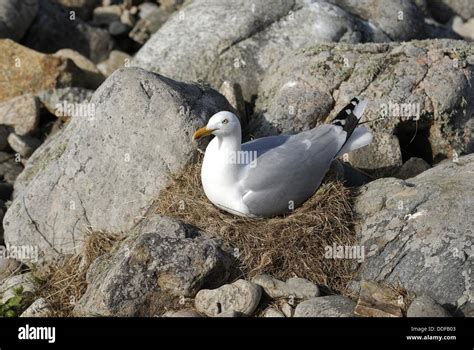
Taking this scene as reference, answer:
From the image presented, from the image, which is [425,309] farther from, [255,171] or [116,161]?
[116,161]

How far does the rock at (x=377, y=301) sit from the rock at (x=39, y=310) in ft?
8.72

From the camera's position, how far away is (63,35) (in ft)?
46.0

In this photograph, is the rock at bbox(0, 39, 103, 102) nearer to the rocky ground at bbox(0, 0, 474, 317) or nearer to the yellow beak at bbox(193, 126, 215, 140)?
the rocky ground at bbox(0, 0, 474, 317)

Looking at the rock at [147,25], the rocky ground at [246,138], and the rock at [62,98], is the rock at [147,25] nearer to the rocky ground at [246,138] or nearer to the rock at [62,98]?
the rocky ground at [246,138]

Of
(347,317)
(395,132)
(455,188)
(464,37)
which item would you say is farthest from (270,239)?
(464,37)

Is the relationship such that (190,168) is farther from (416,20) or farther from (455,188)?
(416,20)

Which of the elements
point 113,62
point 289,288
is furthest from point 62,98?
point 289,288

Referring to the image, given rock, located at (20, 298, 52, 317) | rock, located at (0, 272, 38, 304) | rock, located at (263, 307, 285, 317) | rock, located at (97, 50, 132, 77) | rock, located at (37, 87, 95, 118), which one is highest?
rock, located at (263, 307, 285, 317)

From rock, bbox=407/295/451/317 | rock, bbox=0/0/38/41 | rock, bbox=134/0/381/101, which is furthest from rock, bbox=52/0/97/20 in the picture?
rock, bbox=407/295/451/317

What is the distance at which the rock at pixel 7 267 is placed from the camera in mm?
8670

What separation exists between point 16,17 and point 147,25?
218 centimetres

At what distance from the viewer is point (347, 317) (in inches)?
271

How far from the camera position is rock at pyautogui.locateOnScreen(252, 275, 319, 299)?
24.1 feet

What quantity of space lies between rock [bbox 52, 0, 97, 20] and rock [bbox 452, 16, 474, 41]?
19.5 ft
